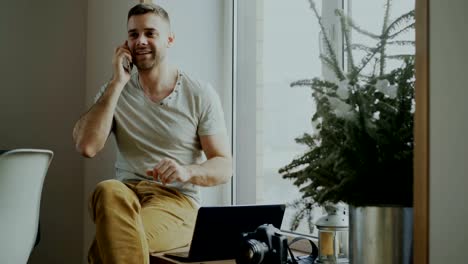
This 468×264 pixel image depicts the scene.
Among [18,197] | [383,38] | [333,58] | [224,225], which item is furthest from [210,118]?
[383,38]

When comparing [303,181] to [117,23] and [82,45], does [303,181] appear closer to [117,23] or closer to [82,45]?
[117,23]

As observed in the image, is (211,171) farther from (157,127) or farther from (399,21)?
(399,21)

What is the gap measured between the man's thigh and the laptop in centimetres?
18

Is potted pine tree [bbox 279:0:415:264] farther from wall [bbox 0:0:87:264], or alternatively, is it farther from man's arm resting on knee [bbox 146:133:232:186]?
wall [bbox 0:0:87:264]

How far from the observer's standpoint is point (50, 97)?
327 cm

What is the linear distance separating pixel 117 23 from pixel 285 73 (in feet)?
3.09

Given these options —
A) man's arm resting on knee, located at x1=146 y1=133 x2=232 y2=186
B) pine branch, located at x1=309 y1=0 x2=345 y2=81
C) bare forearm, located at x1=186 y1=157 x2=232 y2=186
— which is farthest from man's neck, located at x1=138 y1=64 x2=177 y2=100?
pine branch, located at x1=309 y1=0 x2=345 y2=81

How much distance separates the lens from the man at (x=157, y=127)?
7.80ft

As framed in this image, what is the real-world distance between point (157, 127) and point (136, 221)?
0.53 metres

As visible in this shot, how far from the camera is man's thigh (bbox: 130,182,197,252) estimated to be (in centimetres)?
224

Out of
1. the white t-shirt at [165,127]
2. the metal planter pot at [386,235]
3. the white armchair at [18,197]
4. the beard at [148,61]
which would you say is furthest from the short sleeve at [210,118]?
the metal planter pot at [386,235]

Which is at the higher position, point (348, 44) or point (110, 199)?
point (348, 44)

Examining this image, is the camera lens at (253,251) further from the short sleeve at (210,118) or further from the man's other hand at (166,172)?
the short sleeve at (210,118)
